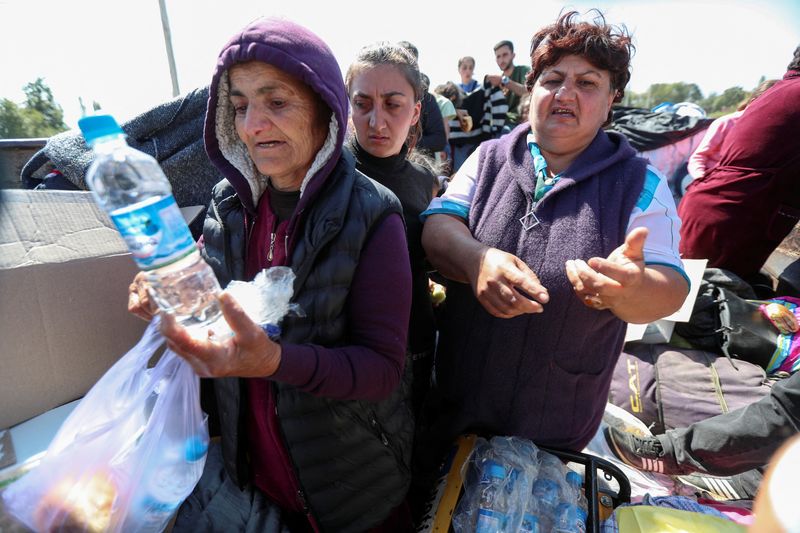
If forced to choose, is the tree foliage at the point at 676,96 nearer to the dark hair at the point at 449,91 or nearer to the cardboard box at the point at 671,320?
the dark hair at the point at 449,91

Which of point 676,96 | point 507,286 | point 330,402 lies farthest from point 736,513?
point 676,96

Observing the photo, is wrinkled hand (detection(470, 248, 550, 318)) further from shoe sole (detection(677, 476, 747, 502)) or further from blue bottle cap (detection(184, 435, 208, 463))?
shoe sole (detection(677, 476, 747, 502))

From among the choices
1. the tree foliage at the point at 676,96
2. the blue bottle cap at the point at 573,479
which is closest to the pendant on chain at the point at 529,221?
the blue bottle cap at the point at 573,479

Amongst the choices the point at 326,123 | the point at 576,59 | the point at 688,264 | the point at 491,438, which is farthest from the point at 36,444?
the point at 688,264

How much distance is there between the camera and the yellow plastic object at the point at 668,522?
117 centimetres

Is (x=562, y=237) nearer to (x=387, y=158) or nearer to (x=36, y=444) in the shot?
(x=387, y=158)

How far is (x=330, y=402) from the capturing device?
1.15m

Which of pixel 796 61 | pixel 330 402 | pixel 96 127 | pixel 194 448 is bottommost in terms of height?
pixel 194 448

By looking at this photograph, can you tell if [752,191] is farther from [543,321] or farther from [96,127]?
[96,127]

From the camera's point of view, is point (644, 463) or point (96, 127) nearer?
point (96, 127)

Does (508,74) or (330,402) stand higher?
(508,74)

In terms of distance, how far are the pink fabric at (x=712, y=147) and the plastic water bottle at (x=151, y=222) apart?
12.3ft

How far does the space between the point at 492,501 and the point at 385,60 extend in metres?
1.74

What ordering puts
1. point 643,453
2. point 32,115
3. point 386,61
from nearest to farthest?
point 386,61, point 643,453, point 32,115
